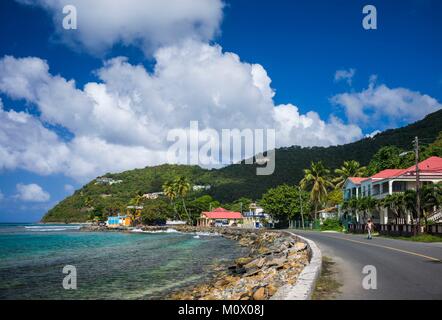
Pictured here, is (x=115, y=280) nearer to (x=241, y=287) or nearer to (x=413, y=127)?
(x=241, y=287)

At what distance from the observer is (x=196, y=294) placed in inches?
631

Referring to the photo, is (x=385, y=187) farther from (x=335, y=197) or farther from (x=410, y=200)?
(x=335, y=197)

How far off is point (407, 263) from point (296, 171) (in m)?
127

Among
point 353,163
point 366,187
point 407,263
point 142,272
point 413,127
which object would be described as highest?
point 413,127

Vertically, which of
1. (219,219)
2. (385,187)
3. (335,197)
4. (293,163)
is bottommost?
(219,219)
